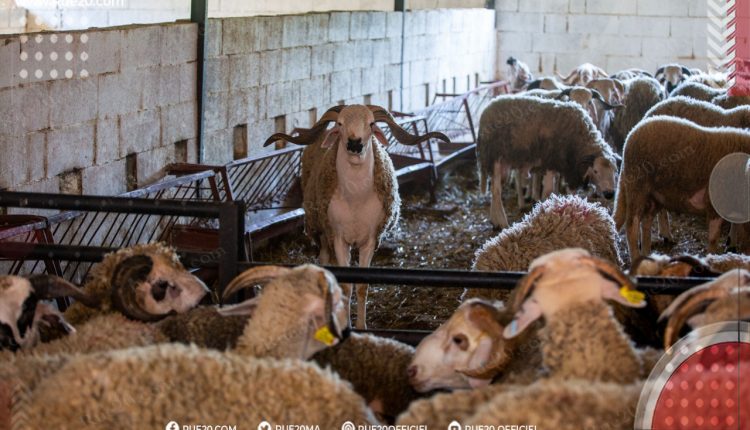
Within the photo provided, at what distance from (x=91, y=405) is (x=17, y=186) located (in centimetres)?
450

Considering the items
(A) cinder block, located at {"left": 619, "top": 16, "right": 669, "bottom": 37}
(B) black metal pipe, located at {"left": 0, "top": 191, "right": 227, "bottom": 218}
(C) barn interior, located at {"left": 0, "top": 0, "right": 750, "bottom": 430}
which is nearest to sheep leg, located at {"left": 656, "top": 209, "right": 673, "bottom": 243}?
(C) barn interior, located at {"left": 0, "top": 0, "right": 750, "bottom": 430}

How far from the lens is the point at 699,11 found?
19.3m

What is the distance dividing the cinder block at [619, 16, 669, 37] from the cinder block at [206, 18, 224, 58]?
1227cm

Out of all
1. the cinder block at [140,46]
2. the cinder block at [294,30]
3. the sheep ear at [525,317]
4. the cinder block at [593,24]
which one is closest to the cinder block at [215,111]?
the cinder block at [140,46]

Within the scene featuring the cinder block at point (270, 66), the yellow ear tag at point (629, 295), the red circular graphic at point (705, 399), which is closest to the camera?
the red circular graphic at point (705, 399)

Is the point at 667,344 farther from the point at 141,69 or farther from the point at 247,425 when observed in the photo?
the point at 141,69

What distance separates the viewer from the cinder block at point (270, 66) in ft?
34.6

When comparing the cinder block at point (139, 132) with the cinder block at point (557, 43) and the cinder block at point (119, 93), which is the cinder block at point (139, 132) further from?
the cinder block at point (557, 43)

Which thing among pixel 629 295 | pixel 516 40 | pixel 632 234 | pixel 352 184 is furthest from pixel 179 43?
pixel 516 40

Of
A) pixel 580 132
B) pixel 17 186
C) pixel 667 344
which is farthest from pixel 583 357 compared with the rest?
pixel 580 132

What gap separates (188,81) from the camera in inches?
360

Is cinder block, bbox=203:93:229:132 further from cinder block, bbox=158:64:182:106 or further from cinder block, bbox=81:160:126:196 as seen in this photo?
cinder block, bbox=81:160:126:196

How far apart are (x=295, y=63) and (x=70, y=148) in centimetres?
420

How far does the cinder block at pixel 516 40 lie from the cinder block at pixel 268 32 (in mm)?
10478
